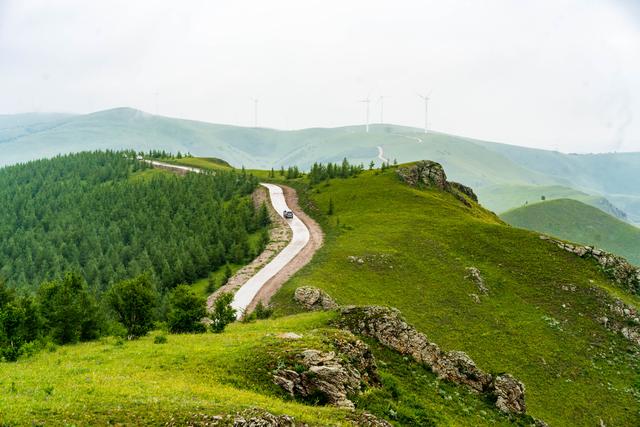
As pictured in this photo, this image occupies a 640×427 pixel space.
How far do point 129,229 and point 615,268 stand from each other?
110224 millimetres

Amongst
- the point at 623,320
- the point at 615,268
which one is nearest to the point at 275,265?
the point at 623,320

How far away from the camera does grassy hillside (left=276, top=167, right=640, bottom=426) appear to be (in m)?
56.1

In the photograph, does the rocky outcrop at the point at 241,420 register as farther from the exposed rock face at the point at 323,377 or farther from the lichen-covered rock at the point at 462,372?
the lichen-covered rock at the point at 462,372

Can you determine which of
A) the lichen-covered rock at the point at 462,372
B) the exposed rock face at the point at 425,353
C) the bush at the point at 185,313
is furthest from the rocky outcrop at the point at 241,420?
the bush at the point at 185,313

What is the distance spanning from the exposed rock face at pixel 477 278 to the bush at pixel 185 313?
47.1 meters

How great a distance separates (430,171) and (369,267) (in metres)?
63.3

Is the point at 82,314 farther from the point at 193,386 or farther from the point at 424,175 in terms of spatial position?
the point at 424,175

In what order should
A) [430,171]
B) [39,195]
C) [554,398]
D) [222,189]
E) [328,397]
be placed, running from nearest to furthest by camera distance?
[328,397] < [554,398] < [430,171] < [222,189] < [39,195]

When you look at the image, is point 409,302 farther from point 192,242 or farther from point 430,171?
point 430,171

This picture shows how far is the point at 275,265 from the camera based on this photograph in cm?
7819

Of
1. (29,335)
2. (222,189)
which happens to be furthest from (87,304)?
(222,189)

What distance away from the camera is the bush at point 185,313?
141 ft

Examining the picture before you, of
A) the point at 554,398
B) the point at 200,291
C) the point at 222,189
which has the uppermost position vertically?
the point at 222,189

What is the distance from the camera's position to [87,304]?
133 ft
